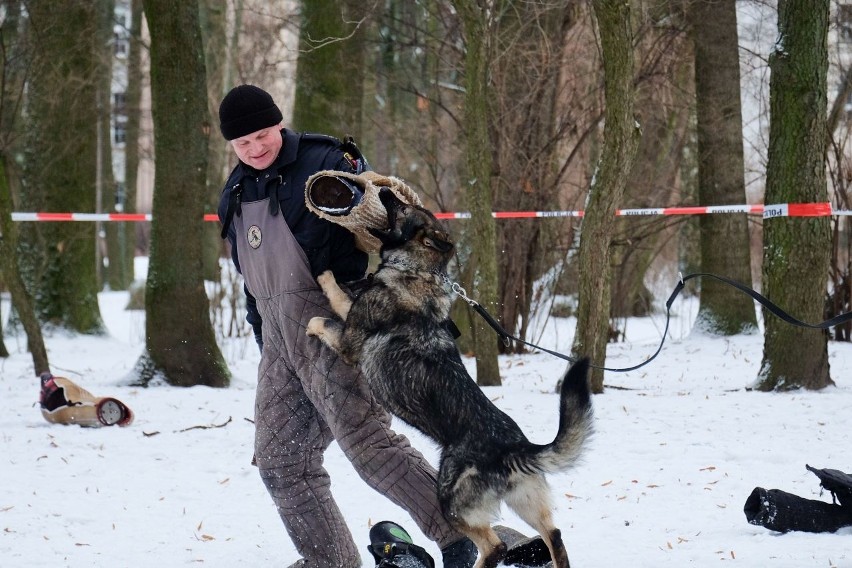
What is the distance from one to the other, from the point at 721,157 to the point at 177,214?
6.49 meters

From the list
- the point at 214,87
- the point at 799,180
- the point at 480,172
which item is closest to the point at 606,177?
the point at 480,172

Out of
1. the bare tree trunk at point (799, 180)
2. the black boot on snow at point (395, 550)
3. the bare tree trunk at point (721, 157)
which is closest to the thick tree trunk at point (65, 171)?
the bare tree trunk at point (721, 157)

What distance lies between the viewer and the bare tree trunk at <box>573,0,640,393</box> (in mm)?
6785

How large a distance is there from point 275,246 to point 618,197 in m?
4.21

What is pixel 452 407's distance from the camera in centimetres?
328

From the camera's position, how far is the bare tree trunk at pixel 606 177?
6.79m

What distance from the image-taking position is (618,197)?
7145 millimetres

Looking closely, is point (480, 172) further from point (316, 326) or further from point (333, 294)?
point (316, 326)

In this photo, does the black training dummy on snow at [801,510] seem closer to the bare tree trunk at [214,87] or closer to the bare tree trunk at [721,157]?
the bare tree trunk at [721,157]

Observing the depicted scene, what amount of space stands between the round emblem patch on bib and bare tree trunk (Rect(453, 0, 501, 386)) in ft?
14.2

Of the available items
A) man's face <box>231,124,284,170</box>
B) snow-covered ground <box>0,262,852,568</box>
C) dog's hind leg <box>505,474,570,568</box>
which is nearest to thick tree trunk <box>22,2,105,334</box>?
snow-covered ground <box>0,262,852,568</box>

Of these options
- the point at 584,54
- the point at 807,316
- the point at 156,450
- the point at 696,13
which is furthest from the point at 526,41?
the point at 156,450

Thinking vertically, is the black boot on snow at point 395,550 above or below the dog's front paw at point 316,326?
below

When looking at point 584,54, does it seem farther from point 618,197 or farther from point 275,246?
point 275,246
